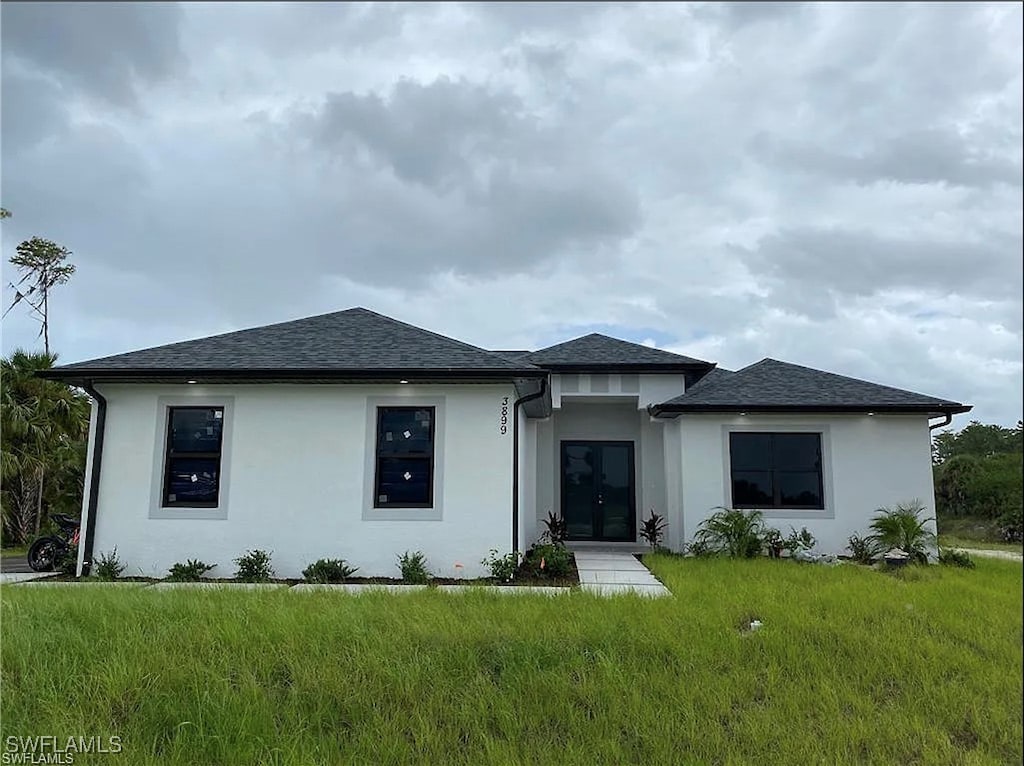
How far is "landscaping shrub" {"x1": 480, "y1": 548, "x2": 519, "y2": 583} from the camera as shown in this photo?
28.5ft

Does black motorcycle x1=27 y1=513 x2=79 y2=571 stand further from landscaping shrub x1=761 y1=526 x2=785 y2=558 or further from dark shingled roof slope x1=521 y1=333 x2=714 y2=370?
landscaping shrub x1=761 y1=526 x2=785 y2=558

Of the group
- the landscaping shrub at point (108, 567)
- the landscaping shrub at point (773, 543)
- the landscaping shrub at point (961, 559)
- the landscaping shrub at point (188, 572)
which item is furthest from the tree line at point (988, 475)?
the landscaping shrub at point (108, 567)

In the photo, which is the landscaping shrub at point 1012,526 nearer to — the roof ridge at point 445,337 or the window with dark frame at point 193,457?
the roof ridge at point 445,337

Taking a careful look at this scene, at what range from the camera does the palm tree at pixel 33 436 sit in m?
14.3

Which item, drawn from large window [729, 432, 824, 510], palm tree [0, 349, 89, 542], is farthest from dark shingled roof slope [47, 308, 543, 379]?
palm tree [0, 349, 89, 542]

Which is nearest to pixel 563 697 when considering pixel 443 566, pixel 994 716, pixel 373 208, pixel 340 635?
pixel 340 635

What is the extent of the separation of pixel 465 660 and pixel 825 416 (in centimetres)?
911

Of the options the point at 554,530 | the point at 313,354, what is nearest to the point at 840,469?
the point at 554,530

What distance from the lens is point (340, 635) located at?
504 cm

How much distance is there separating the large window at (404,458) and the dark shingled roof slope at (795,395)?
4725 millimetres

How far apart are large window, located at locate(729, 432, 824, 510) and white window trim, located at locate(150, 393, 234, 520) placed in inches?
333

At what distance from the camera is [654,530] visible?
12820 millimetres

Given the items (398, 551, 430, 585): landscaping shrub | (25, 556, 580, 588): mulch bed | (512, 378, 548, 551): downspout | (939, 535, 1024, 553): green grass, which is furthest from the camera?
(512, 378, 548, 551): downspout

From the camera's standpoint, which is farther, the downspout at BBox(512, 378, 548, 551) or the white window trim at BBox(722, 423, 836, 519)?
the white window trim at BBox(722, 423, 836, 519)
